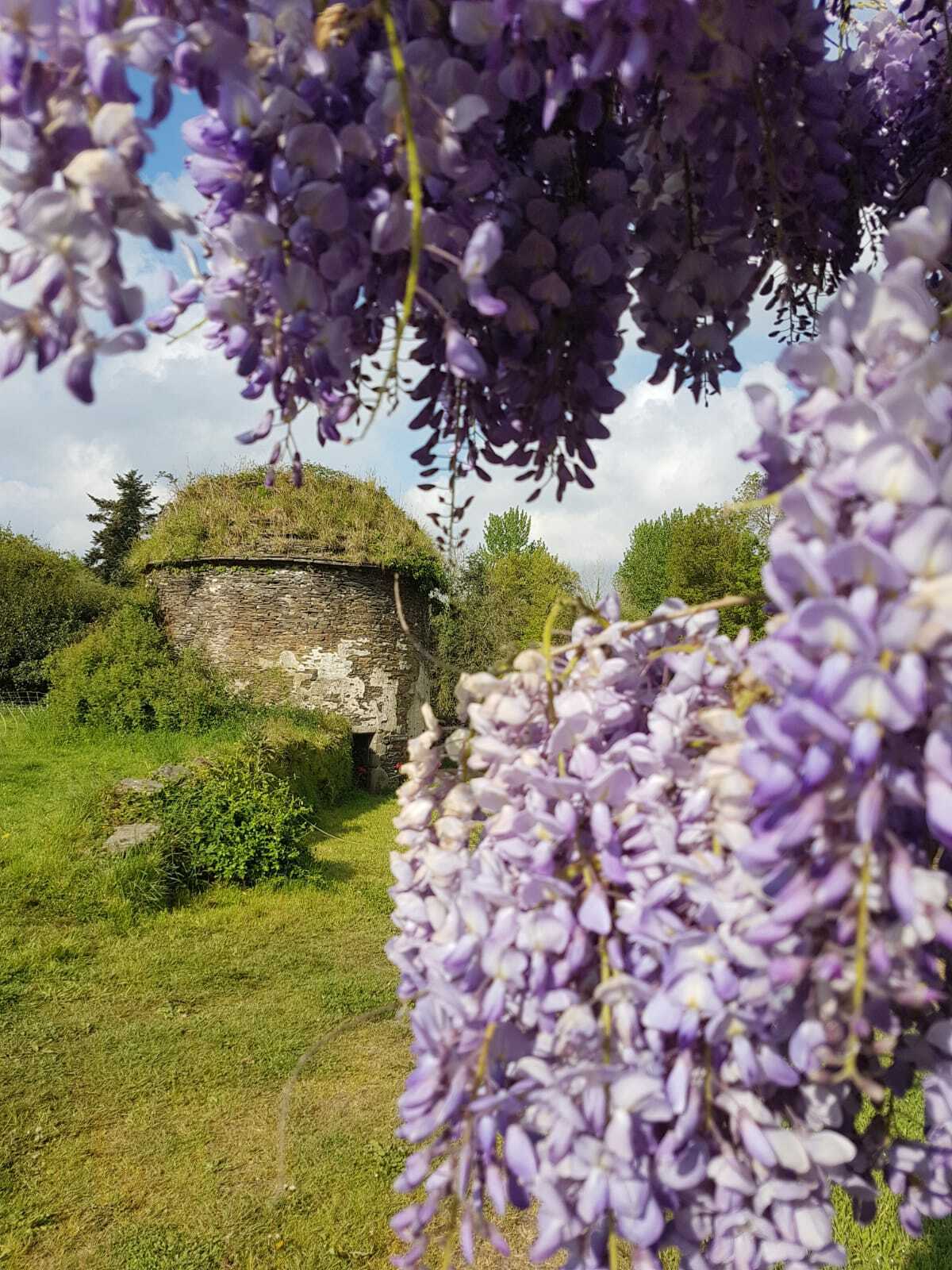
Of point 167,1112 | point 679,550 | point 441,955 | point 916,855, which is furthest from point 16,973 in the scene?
point 679,550

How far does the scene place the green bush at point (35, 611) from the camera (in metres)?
19.9

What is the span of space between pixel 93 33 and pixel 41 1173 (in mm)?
5579

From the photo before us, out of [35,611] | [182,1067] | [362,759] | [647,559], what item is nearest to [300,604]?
[362,759]

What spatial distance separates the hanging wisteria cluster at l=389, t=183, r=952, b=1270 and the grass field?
329 centimetres

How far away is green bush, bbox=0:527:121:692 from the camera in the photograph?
1991 cm

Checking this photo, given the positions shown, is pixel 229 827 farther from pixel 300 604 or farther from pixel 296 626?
pixel 300 604

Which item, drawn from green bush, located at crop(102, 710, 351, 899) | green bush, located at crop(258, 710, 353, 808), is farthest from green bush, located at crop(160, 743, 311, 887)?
green bush, located at crop(258, 710, 353, 808)

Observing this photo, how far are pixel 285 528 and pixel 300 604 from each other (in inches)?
53.4

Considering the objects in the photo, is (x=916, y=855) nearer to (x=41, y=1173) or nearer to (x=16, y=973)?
(x=41, y=1173)

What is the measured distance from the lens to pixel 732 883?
81 centimetres

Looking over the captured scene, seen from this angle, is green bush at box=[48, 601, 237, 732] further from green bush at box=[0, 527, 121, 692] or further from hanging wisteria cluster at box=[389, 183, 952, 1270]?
hanging wisteria cluster at box=[389, 183, 952, 1270]

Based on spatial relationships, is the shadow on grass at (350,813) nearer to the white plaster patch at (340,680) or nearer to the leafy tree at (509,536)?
the white plaster patch at (340,680)

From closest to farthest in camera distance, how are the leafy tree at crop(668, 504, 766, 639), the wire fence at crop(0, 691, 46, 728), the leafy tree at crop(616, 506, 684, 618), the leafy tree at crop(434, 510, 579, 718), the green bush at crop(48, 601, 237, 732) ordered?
the green bush at crop(48, 601, 237, 732) → the wire fence at crop(0, 691, 46, 728) → the leafy tree at crop(434, 510, 579, 718) → the leafy tree at crop(668, 504, 766, 639) → the leafy tree at crop(616, 506, 684, 618)

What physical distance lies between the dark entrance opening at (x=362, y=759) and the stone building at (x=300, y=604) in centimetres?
2
